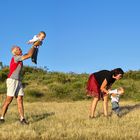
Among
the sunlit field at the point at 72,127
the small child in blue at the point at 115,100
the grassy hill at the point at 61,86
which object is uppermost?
the grassy hill at the point at 61,86

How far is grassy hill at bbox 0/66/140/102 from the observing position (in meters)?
22.7

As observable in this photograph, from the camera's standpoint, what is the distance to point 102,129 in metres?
10.8

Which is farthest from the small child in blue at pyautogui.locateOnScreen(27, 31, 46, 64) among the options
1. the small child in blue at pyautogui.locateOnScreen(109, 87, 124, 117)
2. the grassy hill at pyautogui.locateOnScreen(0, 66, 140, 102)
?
the grassy hill at pyautogui.locateOnScreen(0, 66, 140, 102)

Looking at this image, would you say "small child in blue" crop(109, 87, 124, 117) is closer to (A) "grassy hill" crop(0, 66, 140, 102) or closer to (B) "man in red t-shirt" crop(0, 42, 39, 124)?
(B) "man in red t-shirt" crop(0, 42, 39, 124)

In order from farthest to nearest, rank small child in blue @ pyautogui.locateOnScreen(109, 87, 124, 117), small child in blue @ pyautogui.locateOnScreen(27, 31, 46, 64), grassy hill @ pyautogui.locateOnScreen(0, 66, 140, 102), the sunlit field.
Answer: grassy hill @ pyautogui.locateOnScreen(0, 66, 140, 102), small child in blue @ pyautogui.locateOnScreen(109, 87, 124, 117), small child in blue @ pyautogui.locateOnScreen(27, 31, 46, 64), the sunlit field

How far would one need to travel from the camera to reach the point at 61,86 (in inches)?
977

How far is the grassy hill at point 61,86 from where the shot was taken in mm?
22703

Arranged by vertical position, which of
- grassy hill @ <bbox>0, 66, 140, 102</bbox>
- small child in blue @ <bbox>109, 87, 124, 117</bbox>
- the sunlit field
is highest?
grassy hill @ <bbox>0, 66, 140, 102</bbox>

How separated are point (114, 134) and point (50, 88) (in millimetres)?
14370

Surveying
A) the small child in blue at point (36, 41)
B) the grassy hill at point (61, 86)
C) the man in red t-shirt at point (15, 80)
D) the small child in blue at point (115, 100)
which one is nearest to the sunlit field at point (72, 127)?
the small child in blue at point (115, 100)

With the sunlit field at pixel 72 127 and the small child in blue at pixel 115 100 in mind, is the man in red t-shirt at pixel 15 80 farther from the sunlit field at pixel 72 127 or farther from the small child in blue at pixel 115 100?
the small child in blue at pixel 115 100

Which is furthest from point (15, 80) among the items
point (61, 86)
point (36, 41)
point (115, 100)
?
point (61, 86)

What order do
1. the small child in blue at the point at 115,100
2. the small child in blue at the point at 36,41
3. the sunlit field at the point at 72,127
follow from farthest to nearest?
the small child in blue at the point at 115,100 < the small child in blue at the point at 36,41 < the sunlit field at the point at 72,127

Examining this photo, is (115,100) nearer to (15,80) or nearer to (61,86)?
(15,80)
